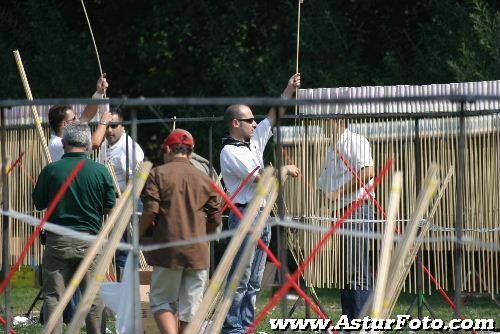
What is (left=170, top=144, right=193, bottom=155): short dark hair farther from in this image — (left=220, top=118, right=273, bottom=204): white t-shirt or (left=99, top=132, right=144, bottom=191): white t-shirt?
(left=99, top=132, right=144, bottom=191): white t-shirt

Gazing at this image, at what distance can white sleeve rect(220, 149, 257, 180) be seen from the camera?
9.05 meters

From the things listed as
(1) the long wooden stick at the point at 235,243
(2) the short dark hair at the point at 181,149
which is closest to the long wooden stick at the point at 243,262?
(1) the long wooden stick at the point at 235,243

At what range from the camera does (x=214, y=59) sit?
16969 millimetres

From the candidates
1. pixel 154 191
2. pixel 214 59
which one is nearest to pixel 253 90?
pixel 214 59

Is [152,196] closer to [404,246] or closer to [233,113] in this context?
[233,113]

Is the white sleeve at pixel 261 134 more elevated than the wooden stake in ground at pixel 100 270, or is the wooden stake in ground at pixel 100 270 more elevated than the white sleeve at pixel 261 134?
the white sleeve at pixel 261 134

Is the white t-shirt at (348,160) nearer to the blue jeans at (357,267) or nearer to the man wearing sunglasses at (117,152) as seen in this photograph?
the blue jeans at (357,267)

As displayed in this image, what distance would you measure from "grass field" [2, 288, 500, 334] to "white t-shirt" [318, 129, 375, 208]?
1.33 m

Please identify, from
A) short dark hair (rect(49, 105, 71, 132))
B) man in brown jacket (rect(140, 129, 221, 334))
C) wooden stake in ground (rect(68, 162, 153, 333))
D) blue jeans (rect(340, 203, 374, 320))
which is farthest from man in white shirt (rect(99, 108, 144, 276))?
wooden stake in ground (rect(68, 162, 153, 333))

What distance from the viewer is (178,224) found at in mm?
7980

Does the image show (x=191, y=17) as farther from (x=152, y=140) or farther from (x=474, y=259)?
(x=474, y=259)

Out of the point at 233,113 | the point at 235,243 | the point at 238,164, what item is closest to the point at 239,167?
the point at 238,164

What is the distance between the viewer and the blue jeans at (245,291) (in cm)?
895

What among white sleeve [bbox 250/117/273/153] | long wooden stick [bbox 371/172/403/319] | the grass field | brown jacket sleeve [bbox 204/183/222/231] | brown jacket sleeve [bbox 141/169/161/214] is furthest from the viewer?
the grass field
